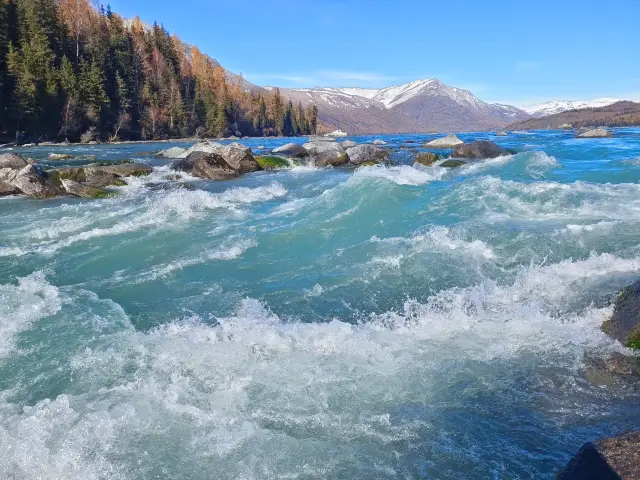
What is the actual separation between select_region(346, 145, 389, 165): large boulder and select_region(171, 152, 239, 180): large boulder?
329 inches

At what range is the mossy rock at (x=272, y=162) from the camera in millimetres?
27391

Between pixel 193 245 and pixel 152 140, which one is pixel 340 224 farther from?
pixel 152 140

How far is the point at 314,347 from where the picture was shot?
218 inches

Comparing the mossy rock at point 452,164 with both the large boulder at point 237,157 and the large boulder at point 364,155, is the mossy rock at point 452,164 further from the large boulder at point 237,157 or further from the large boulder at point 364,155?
the large boulder at point 237,157

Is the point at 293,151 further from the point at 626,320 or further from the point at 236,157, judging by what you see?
the point at 626,320

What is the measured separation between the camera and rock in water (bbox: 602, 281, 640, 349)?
512 cm

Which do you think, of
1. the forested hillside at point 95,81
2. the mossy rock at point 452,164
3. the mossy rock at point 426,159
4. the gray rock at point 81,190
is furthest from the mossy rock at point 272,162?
the forested hillside at point 95,81

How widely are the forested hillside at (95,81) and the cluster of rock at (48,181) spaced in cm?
3388

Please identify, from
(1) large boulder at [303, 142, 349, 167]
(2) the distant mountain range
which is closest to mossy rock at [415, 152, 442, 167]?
(1) large boulder at [303, 142, 349, 167]

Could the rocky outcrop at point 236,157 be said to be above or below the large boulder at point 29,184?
above

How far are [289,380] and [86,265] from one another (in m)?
6.50

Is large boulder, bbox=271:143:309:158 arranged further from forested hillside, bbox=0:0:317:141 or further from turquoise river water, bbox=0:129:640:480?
forested hillside, bbox=0:0:317:141

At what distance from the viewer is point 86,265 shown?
9359mm

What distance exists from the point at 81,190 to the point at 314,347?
1597 centimetres
